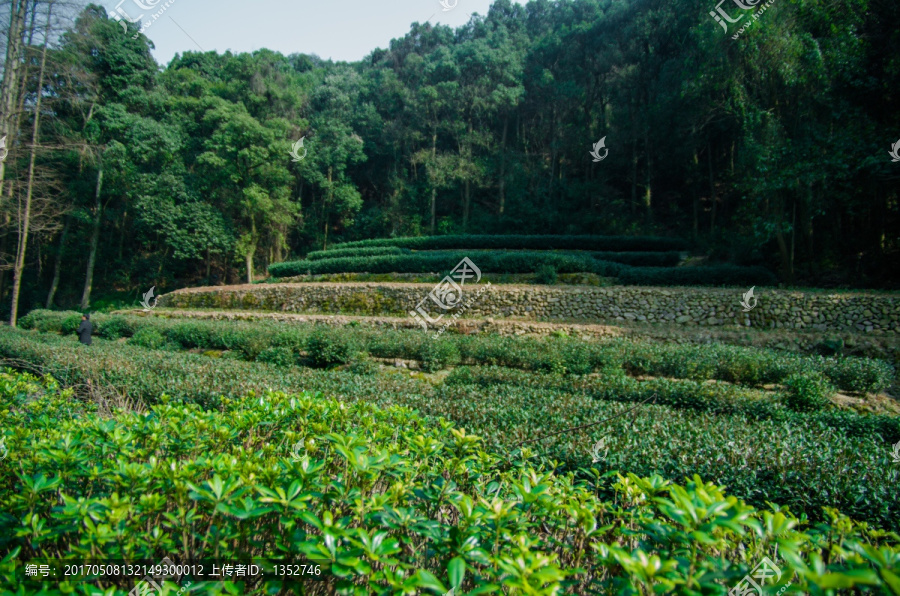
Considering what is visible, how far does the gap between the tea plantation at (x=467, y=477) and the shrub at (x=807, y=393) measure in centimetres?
3

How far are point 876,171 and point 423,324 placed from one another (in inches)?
450

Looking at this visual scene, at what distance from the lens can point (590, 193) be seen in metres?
23.9

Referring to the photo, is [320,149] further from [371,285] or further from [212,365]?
[212,365]

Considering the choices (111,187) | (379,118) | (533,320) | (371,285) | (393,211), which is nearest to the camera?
(533,320)

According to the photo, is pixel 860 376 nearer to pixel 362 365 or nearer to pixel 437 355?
pixel 437 355

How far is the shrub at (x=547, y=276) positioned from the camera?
14.3 m

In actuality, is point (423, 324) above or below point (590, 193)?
below

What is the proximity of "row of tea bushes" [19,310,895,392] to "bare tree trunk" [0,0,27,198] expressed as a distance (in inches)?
296

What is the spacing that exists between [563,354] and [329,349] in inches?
178

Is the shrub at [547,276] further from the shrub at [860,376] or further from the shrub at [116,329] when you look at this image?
the shrub at [116,329]

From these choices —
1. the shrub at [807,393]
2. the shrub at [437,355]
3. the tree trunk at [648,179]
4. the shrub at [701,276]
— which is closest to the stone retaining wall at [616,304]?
the shrub at [701,276]

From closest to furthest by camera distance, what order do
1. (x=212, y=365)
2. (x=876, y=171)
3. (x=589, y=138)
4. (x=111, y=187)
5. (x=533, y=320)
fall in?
1. (x=212, y=365)
2. (x=876, y=171)
3. (x=533, y=320)
4. (x=111, y=187)
5. (x=589, y=138)

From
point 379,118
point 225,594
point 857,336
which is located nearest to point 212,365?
point 225,594

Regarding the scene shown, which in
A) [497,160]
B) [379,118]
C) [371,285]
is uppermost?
[379,118]
